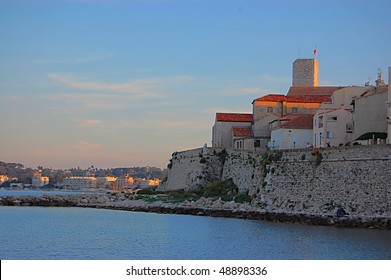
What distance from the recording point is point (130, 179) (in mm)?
161375

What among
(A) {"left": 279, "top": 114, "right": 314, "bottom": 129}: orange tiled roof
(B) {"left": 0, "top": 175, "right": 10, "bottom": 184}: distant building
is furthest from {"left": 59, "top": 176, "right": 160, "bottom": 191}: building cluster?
(A) {"left": 279, "top": 114, "right": 314, "bottom": 129}: orange tiled roof

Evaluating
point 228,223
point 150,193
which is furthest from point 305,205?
point 150,193

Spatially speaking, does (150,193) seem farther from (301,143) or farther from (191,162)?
(301,143)

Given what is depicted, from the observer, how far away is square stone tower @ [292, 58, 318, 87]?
57656 mm

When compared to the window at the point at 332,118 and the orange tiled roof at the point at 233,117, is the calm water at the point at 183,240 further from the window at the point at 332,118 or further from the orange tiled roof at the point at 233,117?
the orange tiled roof at the point at 233,117

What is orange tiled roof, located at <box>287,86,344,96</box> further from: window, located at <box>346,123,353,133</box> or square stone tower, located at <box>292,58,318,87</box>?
window, located at <box>346,123,353,133</box>

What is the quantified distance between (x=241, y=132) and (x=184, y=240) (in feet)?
73.8

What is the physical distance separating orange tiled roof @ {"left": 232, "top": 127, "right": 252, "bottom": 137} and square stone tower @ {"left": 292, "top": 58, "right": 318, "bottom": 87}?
29.9 ft

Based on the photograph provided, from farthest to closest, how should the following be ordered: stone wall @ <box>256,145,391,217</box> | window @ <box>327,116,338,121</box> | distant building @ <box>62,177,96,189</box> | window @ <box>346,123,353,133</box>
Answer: distant building @ <box>62,177,96,189</box>
window @ <box>327,116,338,121</box>
window @ <box>346,123,353,133</box>
stone wall @ <box>256,145,391,217</box>

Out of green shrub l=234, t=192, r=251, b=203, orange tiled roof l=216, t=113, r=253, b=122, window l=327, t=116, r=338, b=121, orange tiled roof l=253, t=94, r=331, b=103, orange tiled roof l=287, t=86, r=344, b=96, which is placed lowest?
green shrub l=234, t=192, r=251, b=203

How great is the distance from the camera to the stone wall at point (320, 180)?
3145 centimetres

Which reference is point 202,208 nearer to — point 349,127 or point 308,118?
point 349,127

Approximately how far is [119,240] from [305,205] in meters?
9.59

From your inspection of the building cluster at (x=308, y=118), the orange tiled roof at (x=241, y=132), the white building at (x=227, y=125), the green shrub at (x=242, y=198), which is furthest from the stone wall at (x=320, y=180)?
the white building at (x=227, y=125)
